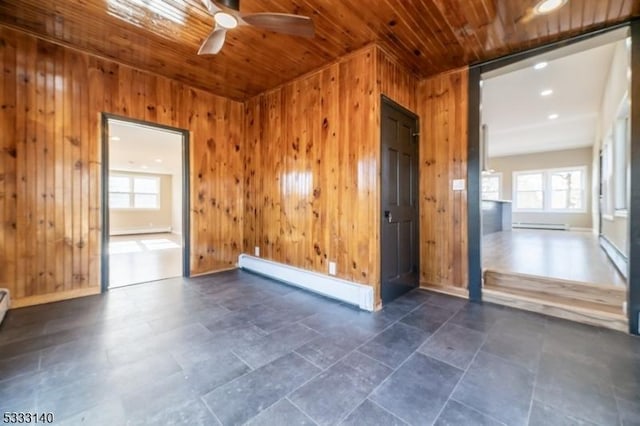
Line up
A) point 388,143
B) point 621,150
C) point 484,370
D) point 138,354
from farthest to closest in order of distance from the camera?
point 621,150 < point 388,143 < point 138,354 < point 484,370

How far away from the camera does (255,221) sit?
4324mm

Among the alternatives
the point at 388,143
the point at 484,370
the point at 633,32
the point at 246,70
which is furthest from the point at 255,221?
the point at 633,32

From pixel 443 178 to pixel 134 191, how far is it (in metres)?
10.8

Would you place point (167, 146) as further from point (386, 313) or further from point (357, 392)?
point (357, 392)

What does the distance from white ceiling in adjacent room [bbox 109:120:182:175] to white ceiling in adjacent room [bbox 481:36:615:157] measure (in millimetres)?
5459

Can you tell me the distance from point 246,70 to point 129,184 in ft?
29.3

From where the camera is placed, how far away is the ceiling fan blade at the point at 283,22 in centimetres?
198

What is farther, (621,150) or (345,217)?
(621,150)

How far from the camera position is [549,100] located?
5.20 metres

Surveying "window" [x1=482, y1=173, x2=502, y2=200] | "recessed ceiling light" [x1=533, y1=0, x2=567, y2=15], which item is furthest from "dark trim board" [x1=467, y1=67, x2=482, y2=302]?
"window" [x1=482, y1=173, x2=502, y2=200]

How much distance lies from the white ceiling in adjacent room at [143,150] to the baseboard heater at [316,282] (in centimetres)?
232

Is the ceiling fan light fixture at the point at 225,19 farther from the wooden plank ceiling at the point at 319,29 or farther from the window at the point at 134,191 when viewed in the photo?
the window at the point at 134,191

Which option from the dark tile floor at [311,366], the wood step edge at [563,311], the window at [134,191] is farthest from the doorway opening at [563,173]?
the window at [134,191]

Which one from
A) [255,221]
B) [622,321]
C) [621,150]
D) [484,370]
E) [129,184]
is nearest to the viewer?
[484,370]
